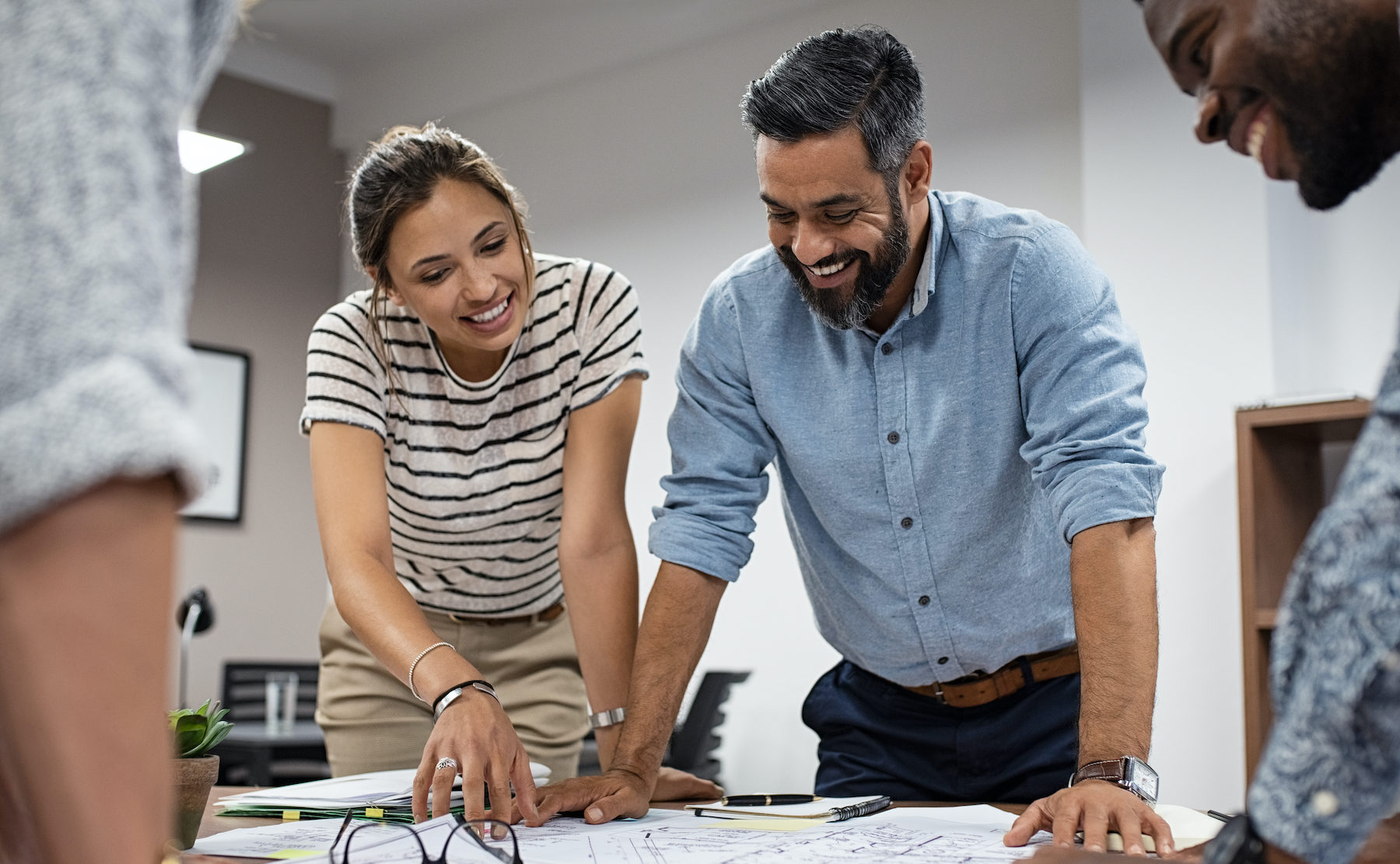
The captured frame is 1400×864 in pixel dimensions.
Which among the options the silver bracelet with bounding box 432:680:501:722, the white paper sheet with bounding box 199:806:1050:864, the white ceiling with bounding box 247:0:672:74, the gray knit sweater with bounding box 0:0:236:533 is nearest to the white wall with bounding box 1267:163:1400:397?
the white paper sheet with bounding box 199:806:1050:864

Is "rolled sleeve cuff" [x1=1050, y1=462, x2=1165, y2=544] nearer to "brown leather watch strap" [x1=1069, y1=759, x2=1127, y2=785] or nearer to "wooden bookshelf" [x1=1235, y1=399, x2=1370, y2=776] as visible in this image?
"brown leather watch strap" [x1=1069, y1=759, x2=1127, y2=785]

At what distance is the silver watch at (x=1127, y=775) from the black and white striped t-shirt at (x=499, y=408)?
84cm

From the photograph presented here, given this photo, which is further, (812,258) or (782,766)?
(782,766)

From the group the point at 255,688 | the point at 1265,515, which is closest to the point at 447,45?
the point at 255,688

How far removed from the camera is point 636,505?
4617mm

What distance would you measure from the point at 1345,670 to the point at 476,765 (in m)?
0.92

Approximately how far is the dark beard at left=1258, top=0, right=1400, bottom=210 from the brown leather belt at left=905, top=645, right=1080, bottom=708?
2.98 ft

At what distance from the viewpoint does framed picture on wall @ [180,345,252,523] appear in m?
5.16

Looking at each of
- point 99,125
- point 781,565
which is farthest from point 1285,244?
point 99,125

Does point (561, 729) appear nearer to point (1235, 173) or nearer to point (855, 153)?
point (855, 153)

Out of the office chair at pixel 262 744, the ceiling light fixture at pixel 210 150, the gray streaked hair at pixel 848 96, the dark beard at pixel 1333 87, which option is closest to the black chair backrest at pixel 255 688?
the office chair at pixel 262 744

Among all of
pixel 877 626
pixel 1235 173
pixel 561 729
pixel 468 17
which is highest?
pixel 468 17

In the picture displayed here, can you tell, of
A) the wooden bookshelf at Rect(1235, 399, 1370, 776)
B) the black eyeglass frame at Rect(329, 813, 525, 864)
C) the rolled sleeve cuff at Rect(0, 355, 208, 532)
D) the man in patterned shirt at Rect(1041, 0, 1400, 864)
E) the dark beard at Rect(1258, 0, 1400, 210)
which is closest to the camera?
the rolled sleeve cuff at Rect(0, 355, 208, 532)

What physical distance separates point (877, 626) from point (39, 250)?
1.37 m
